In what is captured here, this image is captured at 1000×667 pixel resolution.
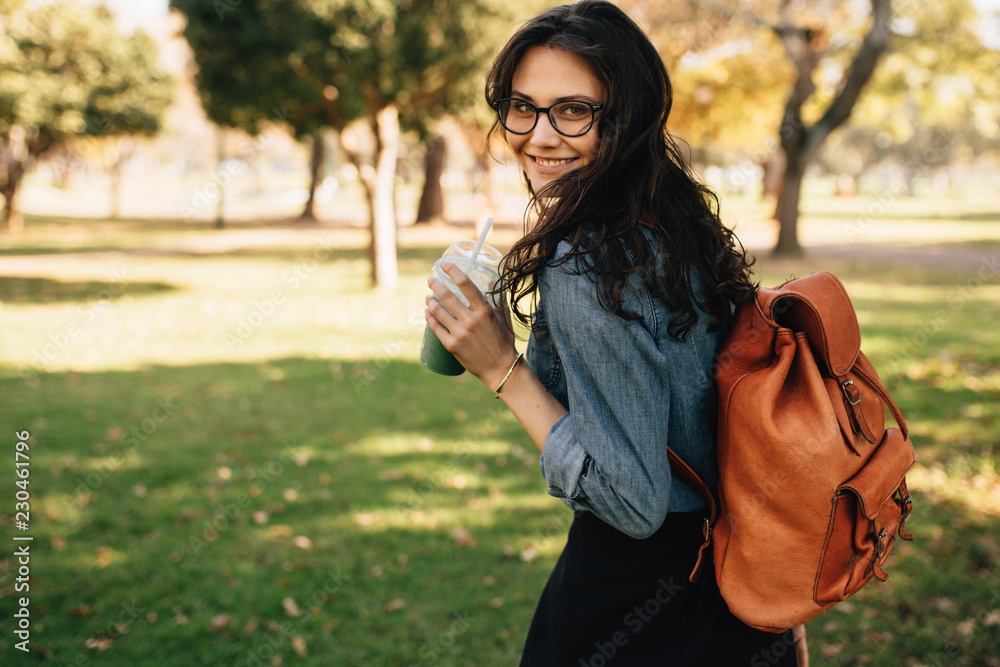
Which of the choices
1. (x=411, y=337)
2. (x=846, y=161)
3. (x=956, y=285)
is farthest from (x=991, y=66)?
(x=846, y=161)

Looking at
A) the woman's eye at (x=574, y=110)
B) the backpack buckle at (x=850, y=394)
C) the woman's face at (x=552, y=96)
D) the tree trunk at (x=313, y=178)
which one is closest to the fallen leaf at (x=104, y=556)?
the woman's face at (x=552, y=96)

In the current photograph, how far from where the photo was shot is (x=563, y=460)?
1294mm

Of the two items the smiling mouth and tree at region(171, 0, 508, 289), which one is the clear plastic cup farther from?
tree at region(171, 0, 508, 289)

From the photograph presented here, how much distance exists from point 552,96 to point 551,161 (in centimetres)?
13

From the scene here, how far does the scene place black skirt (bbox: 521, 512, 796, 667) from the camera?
1.45m

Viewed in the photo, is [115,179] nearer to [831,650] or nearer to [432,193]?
[432,193]

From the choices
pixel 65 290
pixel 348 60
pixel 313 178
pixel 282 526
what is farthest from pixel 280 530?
pixel 313 178

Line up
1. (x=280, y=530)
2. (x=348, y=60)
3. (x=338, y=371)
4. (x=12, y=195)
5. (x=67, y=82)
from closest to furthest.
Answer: (x=280, y=530), (x=338, y=371), (x=348, y=60), (x=67, y=82), (x=12, y=195)

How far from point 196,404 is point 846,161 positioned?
7429 centimetres

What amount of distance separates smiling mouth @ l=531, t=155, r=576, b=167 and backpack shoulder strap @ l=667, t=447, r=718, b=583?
0.63 metres

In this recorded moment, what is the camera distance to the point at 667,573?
146 centimetres

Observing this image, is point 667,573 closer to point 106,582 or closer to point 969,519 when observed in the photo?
point 106,582

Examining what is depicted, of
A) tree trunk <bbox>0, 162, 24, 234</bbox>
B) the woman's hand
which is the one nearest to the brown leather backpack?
the woman's hand

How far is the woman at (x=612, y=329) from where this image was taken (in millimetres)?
1240
